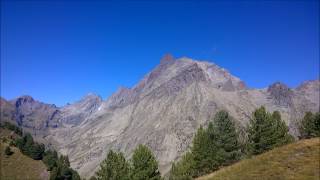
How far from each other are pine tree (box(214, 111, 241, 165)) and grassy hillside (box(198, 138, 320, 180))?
89.7ft

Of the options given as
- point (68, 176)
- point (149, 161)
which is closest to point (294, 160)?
point (149, 161)

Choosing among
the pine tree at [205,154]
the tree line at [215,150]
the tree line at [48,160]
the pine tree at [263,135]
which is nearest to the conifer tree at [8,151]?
the tree line at [48,160]

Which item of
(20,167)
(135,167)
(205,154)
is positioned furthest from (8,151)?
(205,154)

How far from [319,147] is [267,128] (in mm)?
32080

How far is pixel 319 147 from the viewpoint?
4481cm

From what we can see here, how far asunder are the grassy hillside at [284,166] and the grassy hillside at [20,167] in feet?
350

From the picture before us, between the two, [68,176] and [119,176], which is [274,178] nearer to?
[119,176]

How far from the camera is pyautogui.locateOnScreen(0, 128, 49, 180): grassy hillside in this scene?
5461 inches

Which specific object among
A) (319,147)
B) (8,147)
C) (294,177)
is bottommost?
(294,177)

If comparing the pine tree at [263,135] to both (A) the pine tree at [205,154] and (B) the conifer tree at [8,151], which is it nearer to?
(A) the pine tree at [205,154]

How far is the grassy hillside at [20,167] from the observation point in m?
139

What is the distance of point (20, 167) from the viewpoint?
147m

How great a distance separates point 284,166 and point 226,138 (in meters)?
34.6

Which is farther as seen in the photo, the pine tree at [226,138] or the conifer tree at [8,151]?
the conifer tree at [8,151]
